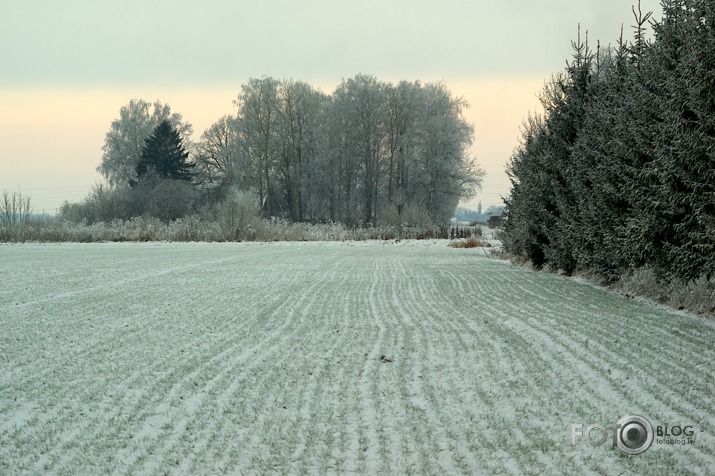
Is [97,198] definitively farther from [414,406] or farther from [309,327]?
[414,406]

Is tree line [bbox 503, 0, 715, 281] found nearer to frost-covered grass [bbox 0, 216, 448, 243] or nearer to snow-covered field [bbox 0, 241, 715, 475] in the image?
snow-covered field [bbox 0, 241, 715, 475]

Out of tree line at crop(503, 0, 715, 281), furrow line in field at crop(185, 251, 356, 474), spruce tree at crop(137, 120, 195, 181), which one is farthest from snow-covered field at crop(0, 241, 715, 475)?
spruce tree at crop(137, 120, 195, 181)

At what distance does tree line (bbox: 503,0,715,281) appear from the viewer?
8.72 meters

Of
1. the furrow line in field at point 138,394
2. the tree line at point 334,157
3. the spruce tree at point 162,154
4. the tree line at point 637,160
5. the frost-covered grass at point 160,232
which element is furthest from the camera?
the spruce tree at point 162,154

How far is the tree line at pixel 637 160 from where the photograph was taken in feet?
28.6

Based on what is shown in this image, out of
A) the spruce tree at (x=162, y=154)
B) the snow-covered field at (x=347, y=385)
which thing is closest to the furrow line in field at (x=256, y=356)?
the snow-covered field at (x=347, y=385)

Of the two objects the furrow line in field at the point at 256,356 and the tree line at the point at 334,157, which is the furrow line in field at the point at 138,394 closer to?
the furrow line in field at the point at 256,356

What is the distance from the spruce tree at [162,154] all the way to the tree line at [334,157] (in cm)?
12

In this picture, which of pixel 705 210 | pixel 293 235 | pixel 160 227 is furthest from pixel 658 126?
pixel 160 227

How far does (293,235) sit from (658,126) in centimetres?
3031

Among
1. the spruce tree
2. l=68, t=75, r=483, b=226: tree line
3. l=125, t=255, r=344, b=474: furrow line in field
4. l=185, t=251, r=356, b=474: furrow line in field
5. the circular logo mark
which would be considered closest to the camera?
l=185, t=251, r=356, b=474: furrow line in field

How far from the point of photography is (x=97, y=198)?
53.4 metres

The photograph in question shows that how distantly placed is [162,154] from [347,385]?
184 feet

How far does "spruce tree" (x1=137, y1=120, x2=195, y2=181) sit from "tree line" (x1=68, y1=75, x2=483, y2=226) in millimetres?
123
